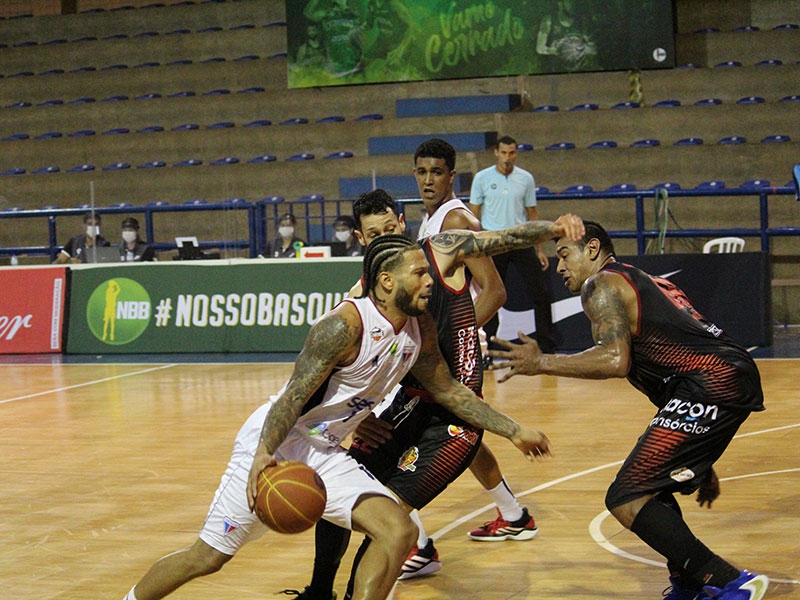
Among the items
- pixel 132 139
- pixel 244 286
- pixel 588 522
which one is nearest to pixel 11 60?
pixel 132 139

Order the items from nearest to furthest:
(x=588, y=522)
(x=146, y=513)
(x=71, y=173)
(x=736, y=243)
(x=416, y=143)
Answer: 1. (x=588, y=522)
2. (x=146, y=513)
3. (x=736, y=243)
4. (x=416, y=143)
5. (x=71, y=173)

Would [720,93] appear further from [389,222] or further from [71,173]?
[389,222]

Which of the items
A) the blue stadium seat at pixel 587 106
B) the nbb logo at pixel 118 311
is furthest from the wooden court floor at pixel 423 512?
the blue stadium seat at pixel 587 106

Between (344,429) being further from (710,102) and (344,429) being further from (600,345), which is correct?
(710,102)

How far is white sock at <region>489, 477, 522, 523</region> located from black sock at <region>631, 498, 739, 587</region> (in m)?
1.29

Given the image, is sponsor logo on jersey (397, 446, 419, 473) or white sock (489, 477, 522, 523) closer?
sponsor logo on jersey (397, 446, 419, 473)

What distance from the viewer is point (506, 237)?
425cm

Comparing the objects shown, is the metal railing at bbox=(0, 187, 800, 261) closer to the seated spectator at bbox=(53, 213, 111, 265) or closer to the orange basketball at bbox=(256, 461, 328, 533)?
the seated spectator at bbox=(53, 213, 111, 265)

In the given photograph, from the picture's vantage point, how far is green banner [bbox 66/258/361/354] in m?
13.0

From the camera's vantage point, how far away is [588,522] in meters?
5.75

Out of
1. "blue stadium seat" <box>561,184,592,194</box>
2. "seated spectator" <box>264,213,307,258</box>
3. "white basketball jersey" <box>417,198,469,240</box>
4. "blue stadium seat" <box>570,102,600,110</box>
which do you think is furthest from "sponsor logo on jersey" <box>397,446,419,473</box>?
"blue stadium seat" <box>570,102,600,110</box>

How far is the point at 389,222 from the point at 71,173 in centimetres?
1778

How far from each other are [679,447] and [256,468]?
164 centimetres

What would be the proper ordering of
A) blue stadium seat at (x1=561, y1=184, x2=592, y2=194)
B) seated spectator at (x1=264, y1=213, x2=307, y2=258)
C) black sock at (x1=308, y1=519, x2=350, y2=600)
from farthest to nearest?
1. blue stadium seat at (x1=561, y1=184, x2=592, y2=194)
2. seated spectator at (x1=264, y1=213, x2=307, y2=258)
3. black sock at (x1=308, y1=519, x2=350, y2=600)
